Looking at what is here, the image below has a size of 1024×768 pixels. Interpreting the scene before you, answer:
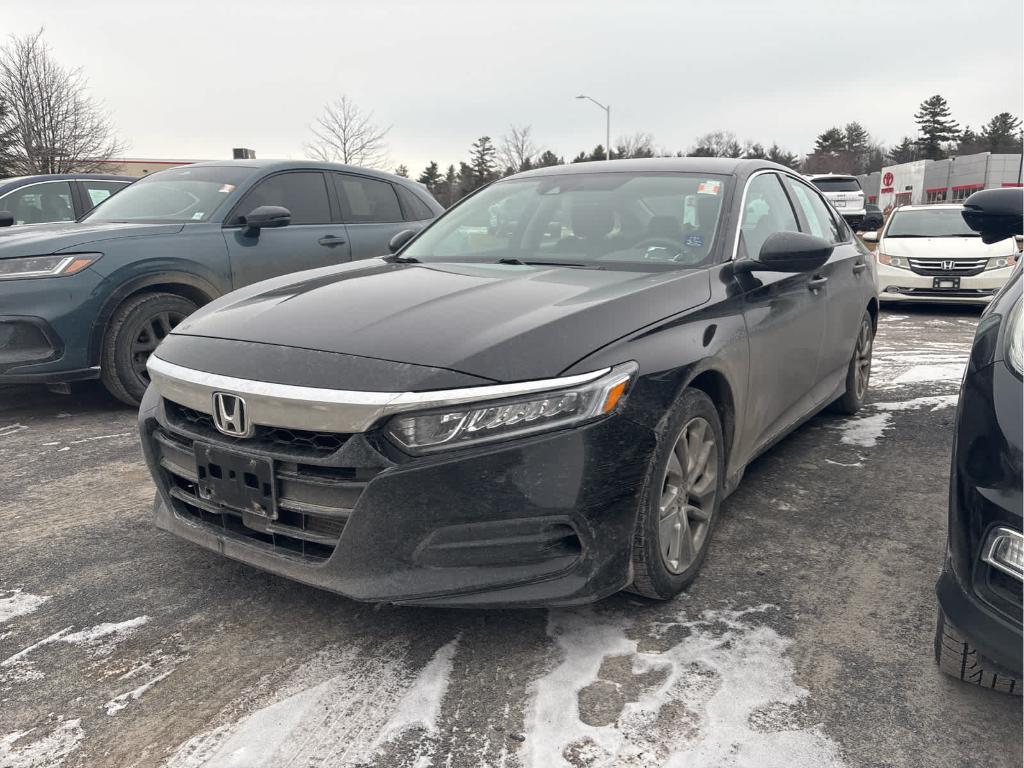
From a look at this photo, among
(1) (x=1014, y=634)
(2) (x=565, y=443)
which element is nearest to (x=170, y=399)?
(2) (x=565, y=443)

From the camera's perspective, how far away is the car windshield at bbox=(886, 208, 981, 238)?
11.1m

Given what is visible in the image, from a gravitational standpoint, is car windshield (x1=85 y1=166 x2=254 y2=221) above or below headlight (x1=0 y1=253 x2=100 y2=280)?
above

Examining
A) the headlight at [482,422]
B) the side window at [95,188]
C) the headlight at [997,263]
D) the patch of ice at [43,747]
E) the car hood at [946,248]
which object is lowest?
the patch of ice at [43,747]

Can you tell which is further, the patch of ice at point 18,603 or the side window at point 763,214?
the side window at point 763,214

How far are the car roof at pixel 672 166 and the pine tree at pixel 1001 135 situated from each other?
83.8 meters

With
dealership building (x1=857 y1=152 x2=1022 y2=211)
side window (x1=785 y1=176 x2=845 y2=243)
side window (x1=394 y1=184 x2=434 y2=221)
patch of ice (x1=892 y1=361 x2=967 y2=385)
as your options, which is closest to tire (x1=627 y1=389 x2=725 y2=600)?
side window (x1=785 y1=176 x2=845 y2=243)

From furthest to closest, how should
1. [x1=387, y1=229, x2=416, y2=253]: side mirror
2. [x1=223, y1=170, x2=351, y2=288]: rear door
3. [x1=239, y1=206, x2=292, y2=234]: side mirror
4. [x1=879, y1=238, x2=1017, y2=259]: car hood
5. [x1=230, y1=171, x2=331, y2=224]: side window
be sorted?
[x1=879, y1=238, x2=1017, y2=259]: car hood, [x1=230, y1=171, x2=331, y2=224]: side window, [x1=223, y1=170, x2=351, y2=288]: rear door, [x1=239, y1=206, x2=292, y2=234]: side mirror, [x1=387, y1=229, x2=416, y2=253]: side mirror

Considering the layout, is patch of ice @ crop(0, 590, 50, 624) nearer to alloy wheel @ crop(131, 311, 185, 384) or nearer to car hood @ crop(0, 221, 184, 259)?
alloy wheel @ crop(131, 311, 185, 384)

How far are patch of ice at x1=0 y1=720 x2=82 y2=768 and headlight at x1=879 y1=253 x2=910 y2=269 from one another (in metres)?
10.8

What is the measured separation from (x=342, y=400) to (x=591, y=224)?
5.74 ft

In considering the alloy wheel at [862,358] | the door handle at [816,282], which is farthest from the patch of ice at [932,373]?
the door handle at [816,282]

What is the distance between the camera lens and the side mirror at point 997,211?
2.91 meters

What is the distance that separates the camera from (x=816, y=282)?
4012mm

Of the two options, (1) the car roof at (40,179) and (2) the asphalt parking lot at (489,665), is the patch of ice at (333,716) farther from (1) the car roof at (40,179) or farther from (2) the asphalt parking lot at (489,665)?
(1) the car roof at (40,179)
